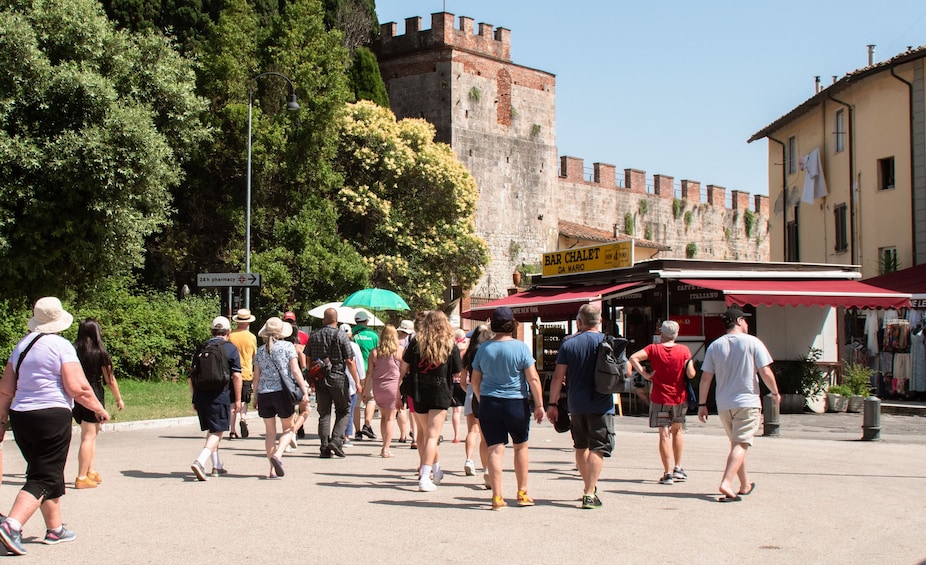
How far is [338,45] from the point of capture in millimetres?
37625

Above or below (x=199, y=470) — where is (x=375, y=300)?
above

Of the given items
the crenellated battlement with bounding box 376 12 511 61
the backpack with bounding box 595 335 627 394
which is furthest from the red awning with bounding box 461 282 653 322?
the crenellated battlement with bounding box 376 12 511 61

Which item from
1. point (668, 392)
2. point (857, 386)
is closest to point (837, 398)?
point (857, 386)

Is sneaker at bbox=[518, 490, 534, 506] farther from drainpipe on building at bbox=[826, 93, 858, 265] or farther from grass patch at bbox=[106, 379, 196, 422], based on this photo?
drainpipe on building at bbox=[826, 93, 858, 265]

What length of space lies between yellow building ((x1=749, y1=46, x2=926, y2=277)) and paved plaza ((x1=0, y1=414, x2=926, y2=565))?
18473mm

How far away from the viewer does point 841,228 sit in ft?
114

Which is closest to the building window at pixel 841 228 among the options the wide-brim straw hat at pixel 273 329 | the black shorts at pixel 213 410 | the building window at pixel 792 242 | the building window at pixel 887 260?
the building window at pixel 887 260

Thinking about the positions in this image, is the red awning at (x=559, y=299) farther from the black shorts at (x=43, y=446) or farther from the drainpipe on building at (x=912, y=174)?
the black shorts at (x=43, y=446)

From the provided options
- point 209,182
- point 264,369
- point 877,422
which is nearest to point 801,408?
point 877,422

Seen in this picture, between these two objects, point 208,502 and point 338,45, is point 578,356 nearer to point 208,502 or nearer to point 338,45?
point 208,502

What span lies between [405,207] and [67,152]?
1868cm

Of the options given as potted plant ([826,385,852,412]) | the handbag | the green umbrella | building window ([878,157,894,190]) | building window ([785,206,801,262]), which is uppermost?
building window ([878,157,894,190])

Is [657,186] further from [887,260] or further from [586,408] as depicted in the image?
[586,408]

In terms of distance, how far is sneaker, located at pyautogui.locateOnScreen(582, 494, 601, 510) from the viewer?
888 cm
